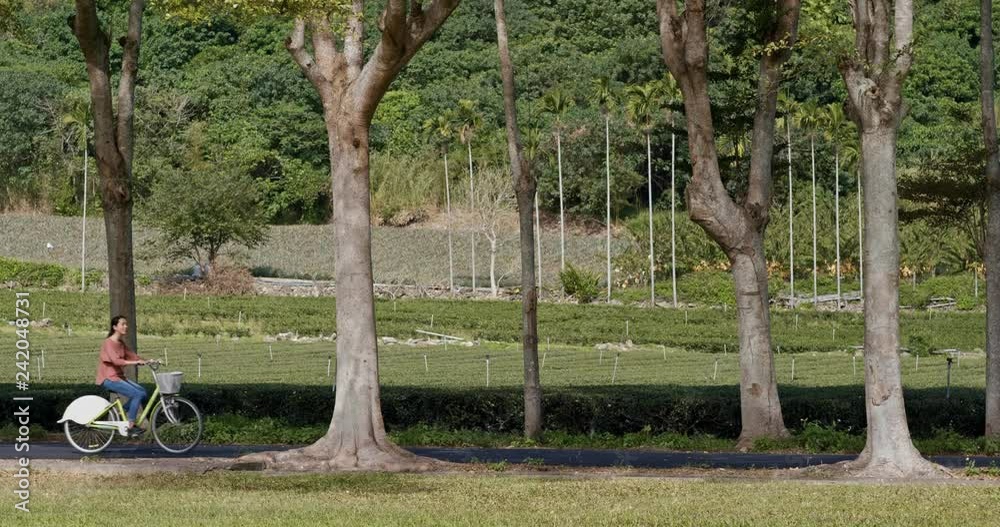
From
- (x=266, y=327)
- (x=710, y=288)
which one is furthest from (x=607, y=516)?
(x=710, y=288)

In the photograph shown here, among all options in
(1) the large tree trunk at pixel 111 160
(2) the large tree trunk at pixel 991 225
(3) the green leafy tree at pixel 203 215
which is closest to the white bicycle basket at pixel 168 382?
(1) the large tree trunk at pixel 111 160

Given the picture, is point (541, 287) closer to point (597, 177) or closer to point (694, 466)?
point (597, 177)

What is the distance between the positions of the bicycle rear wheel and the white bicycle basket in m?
0.61

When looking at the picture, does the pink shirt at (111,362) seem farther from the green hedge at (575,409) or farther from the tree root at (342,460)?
the green hedge at (575,409)

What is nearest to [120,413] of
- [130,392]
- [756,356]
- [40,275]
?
[130,392]

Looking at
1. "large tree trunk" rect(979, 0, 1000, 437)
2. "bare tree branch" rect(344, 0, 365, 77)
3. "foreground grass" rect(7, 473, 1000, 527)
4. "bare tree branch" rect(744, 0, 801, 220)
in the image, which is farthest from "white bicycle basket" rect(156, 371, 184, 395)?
"large tree trunk" rect(979, 0, 1000, 437)

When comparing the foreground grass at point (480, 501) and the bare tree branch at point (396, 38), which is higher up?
the bare tree branch at point (396, 38)

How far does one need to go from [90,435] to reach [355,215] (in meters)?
4.04

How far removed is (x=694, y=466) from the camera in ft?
60.2

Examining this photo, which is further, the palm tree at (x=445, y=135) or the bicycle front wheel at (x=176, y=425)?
the palm tree at (x=445, y=135)

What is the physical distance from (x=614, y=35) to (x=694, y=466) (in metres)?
106

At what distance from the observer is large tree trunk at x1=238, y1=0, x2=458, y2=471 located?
1803cm

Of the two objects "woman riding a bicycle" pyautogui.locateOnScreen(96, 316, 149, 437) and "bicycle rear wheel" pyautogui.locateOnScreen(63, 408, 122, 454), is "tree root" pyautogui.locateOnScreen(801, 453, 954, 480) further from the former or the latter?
"bicycle rear wheel" pyautogui.locateOnScreen(63, 408, 122, 454)

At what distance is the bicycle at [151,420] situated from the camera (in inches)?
733
